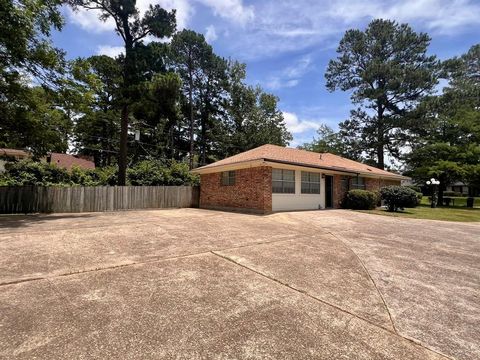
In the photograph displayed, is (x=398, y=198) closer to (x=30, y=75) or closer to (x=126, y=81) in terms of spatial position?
(x=126, y=81)

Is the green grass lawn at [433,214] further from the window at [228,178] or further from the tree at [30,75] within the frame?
the tree at [30,75]

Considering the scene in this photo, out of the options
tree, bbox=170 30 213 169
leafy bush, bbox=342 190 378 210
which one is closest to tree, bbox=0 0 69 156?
leafy bush, bbox=342 190 378 210

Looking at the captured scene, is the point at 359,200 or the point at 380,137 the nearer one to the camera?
the point at 359,200

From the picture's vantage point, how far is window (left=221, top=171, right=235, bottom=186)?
15657 mm

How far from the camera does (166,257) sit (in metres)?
5.34

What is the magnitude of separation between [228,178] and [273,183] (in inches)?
124

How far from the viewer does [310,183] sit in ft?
52.3

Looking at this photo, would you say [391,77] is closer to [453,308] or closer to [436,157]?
[436,157]

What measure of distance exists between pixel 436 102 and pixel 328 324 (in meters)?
30.6

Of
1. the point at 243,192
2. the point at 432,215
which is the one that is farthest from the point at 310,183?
the point at 432,215

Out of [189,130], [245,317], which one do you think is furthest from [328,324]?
[189,130]

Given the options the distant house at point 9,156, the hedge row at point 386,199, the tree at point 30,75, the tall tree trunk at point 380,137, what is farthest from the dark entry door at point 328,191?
the distant house at point 9,156

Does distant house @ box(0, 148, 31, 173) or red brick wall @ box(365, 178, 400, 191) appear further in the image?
red brick wall @ box(365, 178, 400, 191)

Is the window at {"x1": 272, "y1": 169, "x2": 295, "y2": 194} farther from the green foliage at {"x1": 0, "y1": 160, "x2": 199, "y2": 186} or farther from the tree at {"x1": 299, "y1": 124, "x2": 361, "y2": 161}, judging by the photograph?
the tree at {"x1": 299, "y1": 124, "x2": 361, "y2": 161}
